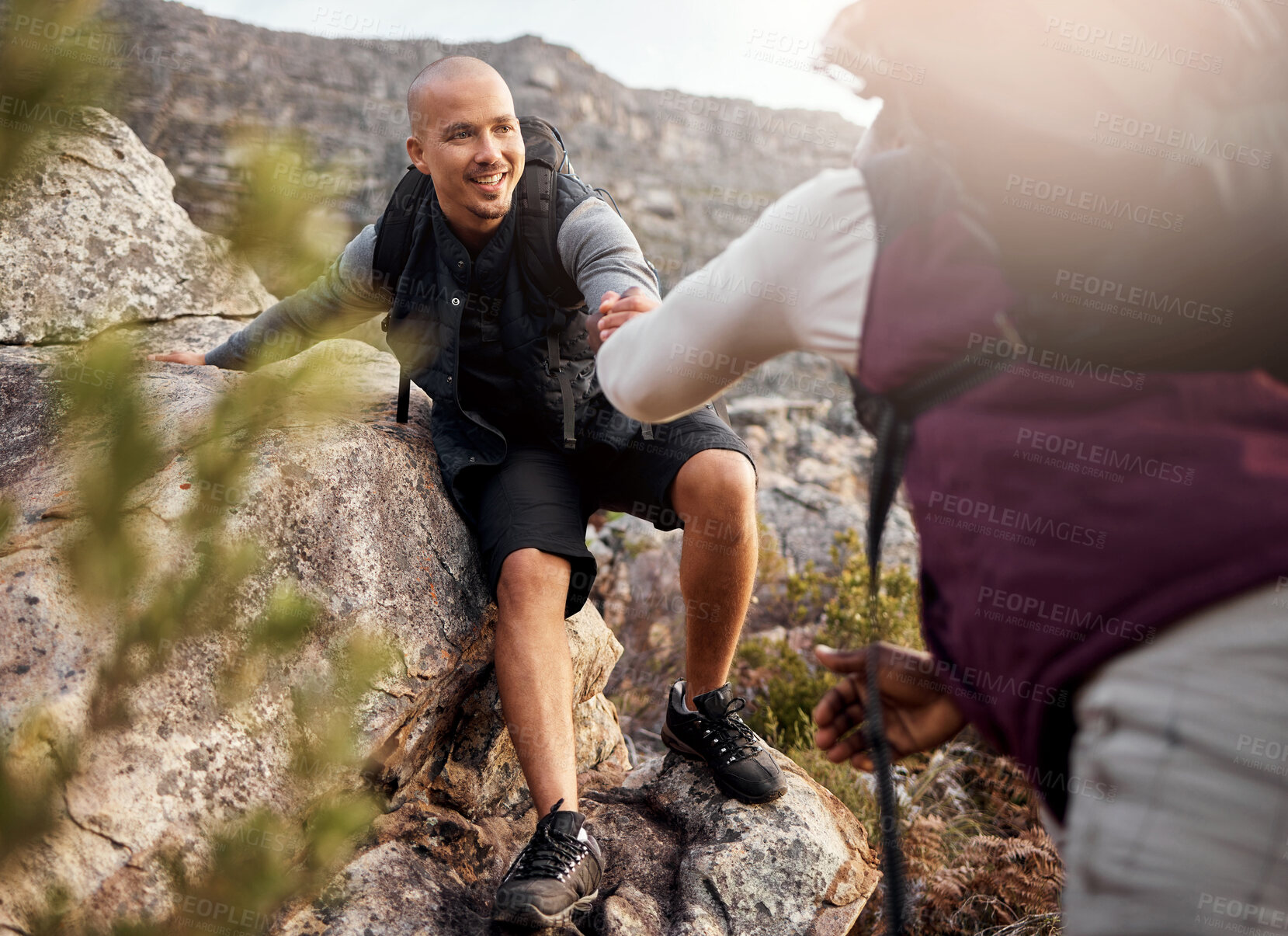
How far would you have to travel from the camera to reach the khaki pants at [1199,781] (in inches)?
35.3

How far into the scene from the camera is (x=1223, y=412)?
37.7 inches

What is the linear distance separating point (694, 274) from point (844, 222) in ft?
0.96

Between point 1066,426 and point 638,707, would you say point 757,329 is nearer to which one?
point 1066,426

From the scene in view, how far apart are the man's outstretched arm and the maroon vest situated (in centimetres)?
234

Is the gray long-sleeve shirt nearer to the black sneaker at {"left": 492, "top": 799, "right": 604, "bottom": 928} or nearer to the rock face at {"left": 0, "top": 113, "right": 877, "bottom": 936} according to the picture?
the rock face at {"left": 0, "top": 113, "right": 877, "bottom": 936}

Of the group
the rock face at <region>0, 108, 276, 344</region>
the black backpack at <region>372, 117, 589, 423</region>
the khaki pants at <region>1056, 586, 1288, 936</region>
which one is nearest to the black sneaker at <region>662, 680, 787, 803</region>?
the black backpack at <region>372, 117, 589, 423</region>

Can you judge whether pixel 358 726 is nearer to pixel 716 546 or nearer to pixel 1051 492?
pixel 716 546

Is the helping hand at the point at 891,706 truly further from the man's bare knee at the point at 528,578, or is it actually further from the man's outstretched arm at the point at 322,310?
the man's outstretched arm at the point at 322,310

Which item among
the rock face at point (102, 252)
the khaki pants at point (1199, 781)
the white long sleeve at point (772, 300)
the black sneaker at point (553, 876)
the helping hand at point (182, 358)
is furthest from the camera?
the rock face at point (102, 252)

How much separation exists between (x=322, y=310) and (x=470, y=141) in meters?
0.81

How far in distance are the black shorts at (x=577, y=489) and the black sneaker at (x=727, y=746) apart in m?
0.60

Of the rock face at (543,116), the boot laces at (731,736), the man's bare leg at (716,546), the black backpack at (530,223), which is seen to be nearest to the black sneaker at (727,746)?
the boot laces at (731,736)

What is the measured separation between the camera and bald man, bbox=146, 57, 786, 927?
2.66 m

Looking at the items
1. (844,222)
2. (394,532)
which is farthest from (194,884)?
(844,222)
